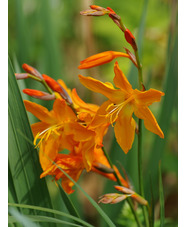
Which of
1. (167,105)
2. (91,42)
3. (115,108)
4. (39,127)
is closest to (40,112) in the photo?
(39,127)

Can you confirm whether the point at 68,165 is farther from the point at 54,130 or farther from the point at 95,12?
the point at 95,12

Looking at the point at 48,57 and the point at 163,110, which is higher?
the point at 48,57

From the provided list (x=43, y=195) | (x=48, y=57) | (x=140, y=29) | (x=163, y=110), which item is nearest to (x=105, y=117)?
(x=43, y=195)

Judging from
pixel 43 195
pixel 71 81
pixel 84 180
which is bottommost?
pixel 84 180

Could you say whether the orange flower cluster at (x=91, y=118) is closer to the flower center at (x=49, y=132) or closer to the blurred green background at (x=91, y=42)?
the flower center at (x=49, y=132)
